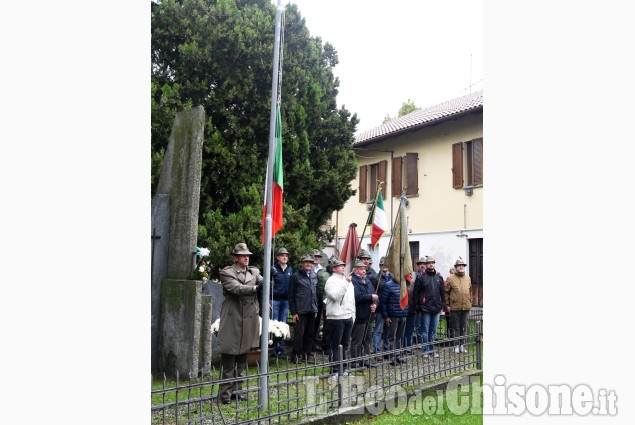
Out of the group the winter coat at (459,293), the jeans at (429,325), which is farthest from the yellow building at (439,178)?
the jeans at (429,325)

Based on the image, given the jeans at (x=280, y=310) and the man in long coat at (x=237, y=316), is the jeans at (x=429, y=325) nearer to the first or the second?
the jeans at (x=280, y=310)

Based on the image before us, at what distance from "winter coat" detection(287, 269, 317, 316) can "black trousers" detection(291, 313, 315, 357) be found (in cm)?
16

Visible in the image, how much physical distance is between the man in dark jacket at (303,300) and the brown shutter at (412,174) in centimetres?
1140

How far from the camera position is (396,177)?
20.5 m

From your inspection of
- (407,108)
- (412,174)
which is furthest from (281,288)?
(407,108)

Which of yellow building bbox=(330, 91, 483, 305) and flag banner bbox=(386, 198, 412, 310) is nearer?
flag banner bbox=(386, 198, 412, 310)

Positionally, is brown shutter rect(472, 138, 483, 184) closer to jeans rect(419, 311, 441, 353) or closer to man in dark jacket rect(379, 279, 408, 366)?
jeans rect(419, 311, 441, 353)

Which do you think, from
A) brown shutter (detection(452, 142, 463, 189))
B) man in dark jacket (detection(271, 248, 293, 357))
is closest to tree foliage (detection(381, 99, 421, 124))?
brown shutter (detection(452, 142, 463, 189))

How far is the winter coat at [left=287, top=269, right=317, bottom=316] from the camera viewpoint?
8875 mm

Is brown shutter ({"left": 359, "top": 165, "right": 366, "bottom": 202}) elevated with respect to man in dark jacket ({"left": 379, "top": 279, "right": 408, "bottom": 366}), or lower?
elevated

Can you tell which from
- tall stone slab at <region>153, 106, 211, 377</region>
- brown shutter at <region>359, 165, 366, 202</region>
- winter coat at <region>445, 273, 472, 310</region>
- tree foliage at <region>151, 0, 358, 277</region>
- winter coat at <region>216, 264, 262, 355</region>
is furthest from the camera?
brown shutter at <region>359, 165, 366, 202</region>

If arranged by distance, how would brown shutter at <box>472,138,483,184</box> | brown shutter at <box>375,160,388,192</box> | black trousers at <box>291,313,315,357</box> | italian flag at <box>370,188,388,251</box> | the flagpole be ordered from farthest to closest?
brown shutter at <box>375,160,388,192</box>
brown shutter at <box>472,138,483,184</box>
black trousers at <box>291,313,315,357</box>
italian flag at <box>370,188,388,251</box>
the flagpole

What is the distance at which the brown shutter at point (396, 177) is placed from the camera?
20359 mm

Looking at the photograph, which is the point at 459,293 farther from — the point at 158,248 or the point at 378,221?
the point at 158,248
